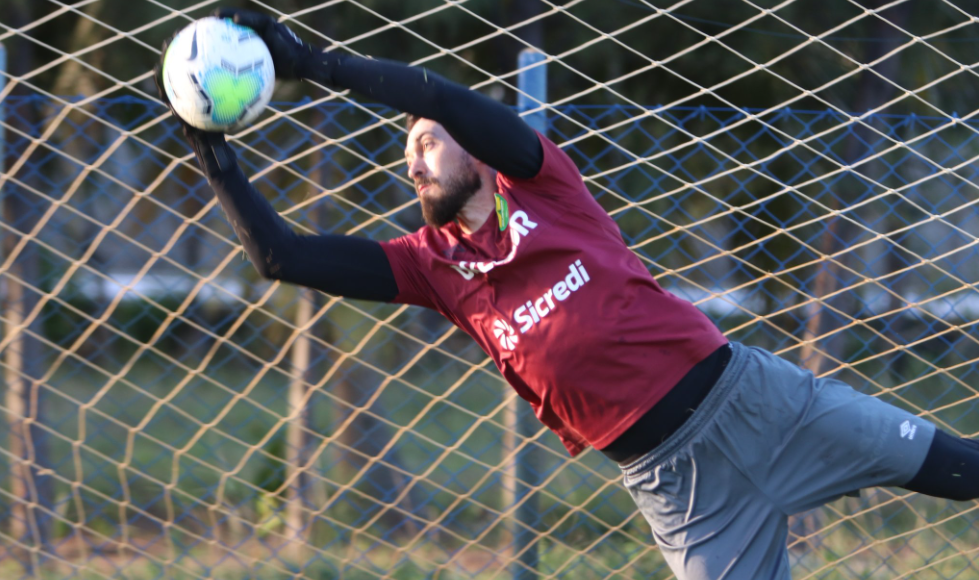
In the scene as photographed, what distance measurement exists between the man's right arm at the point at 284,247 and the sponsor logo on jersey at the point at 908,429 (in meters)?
1.25

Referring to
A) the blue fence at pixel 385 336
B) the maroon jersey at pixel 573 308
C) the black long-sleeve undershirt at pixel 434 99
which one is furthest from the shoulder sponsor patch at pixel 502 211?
the blue fence at pixel 385 336

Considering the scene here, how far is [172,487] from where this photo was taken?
305 cm

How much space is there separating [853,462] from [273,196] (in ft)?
8.17

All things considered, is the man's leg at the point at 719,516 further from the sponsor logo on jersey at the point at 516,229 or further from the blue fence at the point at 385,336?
the blue fence at the point at 385,336

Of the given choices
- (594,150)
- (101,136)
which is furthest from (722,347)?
(101,136)

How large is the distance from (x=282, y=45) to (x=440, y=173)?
47 centimetres

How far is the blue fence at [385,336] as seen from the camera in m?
3.07

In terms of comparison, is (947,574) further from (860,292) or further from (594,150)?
(594,150)

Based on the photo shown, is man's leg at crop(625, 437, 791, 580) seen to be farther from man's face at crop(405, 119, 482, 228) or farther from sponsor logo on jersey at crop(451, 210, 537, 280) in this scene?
man's face at crop(405, 119, 482, 228)

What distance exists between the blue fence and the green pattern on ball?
36.3 inches

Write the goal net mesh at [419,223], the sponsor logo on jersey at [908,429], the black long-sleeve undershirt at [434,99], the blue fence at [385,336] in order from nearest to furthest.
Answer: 1. the black long-sleeve undershirt at [434,99]
2. the sponsor logo on jersey at [908,429]
3. the blue fence at [385,336]
4. the goal net mesh at [419,223]

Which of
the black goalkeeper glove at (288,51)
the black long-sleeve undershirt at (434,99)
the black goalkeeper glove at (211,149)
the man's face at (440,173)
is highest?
the black goalkeeper glove at (288,51)

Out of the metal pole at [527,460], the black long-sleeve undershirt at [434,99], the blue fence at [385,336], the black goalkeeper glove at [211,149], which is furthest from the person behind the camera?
the blue fence at [385,336]

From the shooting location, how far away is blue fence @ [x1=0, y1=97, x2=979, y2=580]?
10.1 ft
